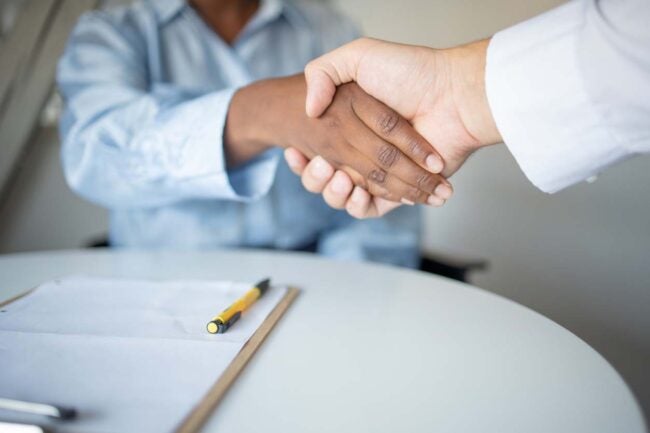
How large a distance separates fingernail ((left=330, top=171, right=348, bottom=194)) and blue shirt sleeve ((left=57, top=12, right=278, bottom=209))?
10 cm

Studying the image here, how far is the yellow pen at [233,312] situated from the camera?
320mm

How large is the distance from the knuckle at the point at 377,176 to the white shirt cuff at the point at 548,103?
12 cm

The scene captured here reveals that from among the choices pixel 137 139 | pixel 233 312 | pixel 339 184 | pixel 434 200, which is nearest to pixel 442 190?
pixel 434 200

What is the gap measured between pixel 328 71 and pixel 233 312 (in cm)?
24

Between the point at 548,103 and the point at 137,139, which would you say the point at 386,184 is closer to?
the point at 548,103

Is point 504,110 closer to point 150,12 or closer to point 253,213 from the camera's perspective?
point 253,213

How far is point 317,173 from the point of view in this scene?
536 mm

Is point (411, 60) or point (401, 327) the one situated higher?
point (411, 60)

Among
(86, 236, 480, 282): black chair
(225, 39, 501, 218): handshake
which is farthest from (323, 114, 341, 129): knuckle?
(86, 236, 480, 282): black chair

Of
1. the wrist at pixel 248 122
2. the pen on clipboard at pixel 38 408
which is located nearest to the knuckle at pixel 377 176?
the wrist at pixel 248 122

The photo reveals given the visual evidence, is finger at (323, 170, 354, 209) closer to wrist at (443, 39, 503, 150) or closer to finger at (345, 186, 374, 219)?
finger at (345, 186, 374, 219)

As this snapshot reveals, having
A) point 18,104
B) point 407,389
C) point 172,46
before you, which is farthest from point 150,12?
point 407,389

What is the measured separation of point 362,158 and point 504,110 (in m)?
A: 0.15

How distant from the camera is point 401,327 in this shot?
1.19ft
